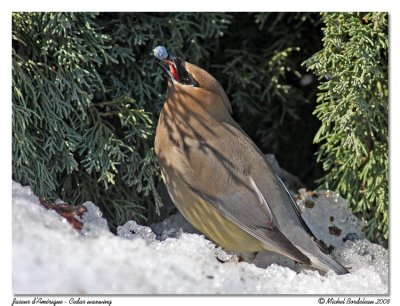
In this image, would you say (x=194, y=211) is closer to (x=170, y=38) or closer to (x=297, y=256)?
(x=297, y=256)

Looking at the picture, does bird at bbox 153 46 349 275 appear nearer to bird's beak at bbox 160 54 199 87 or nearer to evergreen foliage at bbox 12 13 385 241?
bird's beak at bbox 160 54 199 87

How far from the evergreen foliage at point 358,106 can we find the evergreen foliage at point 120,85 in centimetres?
17

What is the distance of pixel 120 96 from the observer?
4199 mm

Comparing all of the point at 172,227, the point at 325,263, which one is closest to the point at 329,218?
the point at 325,263

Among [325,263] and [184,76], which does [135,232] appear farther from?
[325,263]

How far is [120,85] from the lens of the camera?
13.9 feet

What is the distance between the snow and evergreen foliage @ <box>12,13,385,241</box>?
1.03 ft

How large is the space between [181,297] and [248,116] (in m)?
1.80

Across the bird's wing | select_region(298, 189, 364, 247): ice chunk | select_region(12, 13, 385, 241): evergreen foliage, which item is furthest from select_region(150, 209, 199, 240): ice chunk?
select_region(298, 189, 364, 247): ice chunk

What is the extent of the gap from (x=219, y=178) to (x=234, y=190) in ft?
0.31

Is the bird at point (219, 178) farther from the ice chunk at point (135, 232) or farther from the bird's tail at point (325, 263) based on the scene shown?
the ice chunk at point (135, 232)

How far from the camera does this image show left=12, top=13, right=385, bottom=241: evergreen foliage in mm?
3932
